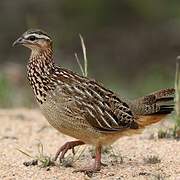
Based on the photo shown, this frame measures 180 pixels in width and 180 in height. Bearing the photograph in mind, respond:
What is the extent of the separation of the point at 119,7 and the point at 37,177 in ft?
53.0

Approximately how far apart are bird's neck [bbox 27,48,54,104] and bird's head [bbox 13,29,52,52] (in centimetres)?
5

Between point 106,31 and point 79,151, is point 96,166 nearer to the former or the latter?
point 79,151

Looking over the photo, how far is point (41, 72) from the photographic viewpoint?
852 cm

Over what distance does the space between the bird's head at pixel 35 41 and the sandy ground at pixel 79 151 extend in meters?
1.17

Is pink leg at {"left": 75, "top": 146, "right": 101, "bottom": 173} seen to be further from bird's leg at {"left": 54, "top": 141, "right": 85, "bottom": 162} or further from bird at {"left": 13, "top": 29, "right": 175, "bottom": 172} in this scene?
bird's leg at {"left": 54, "top": 141, "right": 85, "bottom": 162}

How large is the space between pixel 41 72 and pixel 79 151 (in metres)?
1.20

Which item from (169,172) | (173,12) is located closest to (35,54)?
(169,172)

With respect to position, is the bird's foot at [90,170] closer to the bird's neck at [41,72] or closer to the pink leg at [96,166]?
the pink leg at [96,166]

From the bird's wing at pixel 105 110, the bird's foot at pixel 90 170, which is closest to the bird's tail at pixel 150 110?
the bird's wing at pixel 105 110

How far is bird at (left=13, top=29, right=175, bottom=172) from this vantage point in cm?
822

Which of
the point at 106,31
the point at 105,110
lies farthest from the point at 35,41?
the point at 106,31

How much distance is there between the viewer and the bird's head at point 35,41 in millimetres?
8547

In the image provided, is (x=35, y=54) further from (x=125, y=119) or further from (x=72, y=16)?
(x=72, y=16)

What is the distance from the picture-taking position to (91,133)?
827 centimetres
